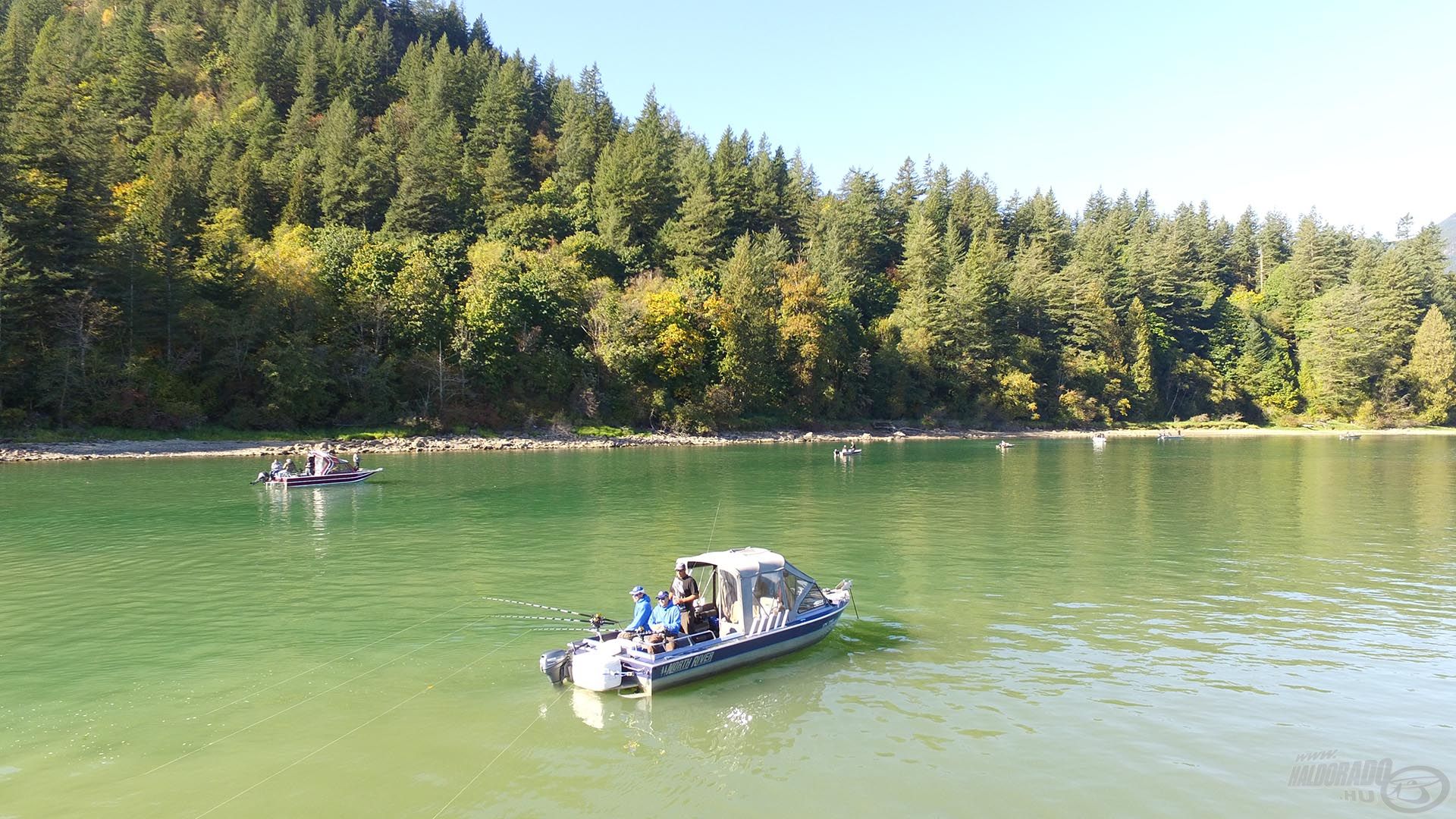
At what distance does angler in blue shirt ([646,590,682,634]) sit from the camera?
48.9 ft

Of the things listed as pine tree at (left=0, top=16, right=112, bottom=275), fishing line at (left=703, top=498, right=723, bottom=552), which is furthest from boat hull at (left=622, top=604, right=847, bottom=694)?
pine tree at (left=0, top=16, right=112, bottom=275)

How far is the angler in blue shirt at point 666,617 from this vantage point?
14906mm

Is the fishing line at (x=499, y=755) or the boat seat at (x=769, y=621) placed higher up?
the boat seat at (x=769, y=621)

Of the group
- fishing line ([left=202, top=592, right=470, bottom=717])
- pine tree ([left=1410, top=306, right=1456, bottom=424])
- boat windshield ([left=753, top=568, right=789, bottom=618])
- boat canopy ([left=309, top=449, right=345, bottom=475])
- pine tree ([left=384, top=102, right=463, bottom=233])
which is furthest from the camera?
pine tree ([left=1410, top=306, right=1456, bottom=424])

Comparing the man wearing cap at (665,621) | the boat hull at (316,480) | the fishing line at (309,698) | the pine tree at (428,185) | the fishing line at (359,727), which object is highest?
the pine tree at (428,185)

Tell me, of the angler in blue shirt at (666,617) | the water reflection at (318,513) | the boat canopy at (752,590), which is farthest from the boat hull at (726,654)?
the water reflection at (318,513)

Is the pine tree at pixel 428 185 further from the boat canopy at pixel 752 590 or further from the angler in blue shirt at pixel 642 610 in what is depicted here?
the angler in blue shirt at pixel 642 610

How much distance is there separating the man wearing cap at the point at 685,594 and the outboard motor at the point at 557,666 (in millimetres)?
2247

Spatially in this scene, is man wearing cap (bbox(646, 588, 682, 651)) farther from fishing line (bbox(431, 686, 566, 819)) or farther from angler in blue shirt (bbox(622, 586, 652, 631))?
fishing line (bbox(431, 686, 566, 819))

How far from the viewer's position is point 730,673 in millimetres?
15516

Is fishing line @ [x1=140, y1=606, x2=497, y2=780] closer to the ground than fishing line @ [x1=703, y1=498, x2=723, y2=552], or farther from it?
closer to the ground

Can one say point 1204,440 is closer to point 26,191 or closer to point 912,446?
point 912,446

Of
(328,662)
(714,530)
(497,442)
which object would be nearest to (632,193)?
(497,442)

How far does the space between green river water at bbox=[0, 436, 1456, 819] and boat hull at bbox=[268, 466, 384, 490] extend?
26.2 ft
